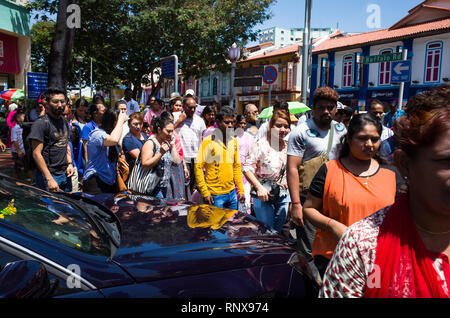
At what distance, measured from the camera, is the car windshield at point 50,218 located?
73.9 inches

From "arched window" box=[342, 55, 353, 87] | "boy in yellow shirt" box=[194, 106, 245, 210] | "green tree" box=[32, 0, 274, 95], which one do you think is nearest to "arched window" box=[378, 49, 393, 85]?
"arched window" box=[342, 55, 353, 87]

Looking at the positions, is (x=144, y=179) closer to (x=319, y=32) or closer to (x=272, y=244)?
(x=272, y=244)

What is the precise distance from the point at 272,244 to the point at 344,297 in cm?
113

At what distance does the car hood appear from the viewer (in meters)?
1.88

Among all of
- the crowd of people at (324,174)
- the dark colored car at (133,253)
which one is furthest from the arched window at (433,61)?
the dark colored car at (133,253)

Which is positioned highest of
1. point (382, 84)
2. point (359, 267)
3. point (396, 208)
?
point (382, 84)

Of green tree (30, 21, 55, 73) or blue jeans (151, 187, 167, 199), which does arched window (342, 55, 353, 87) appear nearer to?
green tree (30, 21, 55, 73)

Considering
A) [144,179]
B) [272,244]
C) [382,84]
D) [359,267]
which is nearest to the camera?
[359,267]

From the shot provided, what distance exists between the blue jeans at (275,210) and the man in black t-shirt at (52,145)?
2210 millimetres

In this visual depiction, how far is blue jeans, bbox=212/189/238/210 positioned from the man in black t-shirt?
1748 millimetres

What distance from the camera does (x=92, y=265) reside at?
5.71 ft

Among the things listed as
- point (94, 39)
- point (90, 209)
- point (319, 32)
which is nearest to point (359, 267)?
point (90, 209)

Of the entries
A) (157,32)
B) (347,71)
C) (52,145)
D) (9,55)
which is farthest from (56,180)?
(347,71)

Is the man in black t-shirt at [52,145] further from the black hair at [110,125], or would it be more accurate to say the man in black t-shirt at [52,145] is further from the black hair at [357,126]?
the black hair at [357,126]
